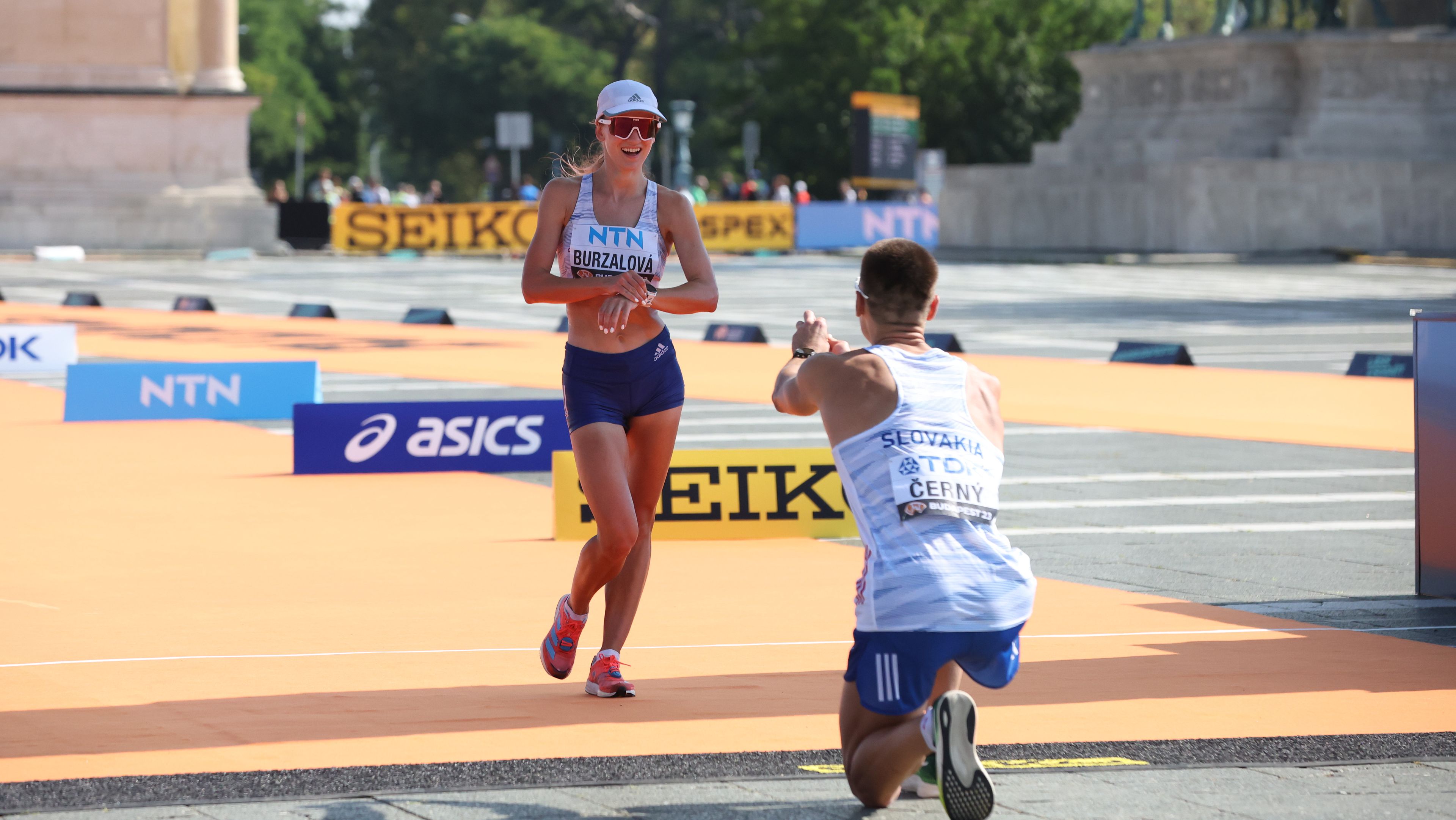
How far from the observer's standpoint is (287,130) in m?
109

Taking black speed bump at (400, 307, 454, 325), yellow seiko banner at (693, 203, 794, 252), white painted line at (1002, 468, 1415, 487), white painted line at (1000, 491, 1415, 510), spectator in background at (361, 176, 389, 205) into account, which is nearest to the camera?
white painted line at (1000, 491, 1415, 510)

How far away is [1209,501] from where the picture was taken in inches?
439

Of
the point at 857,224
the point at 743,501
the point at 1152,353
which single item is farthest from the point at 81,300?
the point at 857,224

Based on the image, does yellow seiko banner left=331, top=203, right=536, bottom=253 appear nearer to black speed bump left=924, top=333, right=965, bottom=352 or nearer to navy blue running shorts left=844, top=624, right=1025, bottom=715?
black speed bump left=924, top=333, right=965, bottom=352

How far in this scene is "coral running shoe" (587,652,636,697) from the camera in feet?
20.7

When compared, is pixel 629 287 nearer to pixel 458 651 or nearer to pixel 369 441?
pixel 458 651

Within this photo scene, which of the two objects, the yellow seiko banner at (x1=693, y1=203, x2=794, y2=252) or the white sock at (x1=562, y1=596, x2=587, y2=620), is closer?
the white sock at (x1=562, y1=596, x2=587, y2=620)

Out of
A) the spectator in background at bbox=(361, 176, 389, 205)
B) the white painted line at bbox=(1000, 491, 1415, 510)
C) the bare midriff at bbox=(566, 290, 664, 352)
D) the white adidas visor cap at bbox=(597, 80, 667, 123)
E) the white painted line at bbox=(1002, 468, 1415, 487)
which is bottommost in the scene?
the white painted line at bbox=(1000, 491, 1415, 510)

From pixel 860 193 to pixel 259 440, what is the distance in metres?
53.1

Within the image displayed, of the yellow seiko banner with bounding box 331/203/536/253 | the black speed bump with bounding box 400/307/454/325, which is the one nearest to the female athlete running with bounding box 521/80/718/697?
the black speed bump with bounding box 400/307/454/325

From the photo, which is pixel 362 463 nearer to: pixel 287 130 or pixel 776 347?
pixel 776 347

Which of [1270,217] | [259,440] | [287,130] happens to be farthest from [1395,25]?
[287,130]

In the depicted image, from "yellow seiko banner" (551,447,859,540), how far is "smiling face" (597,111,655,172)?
3402mm

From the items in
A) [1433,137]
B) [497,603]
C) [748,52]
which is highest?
[748,52]
